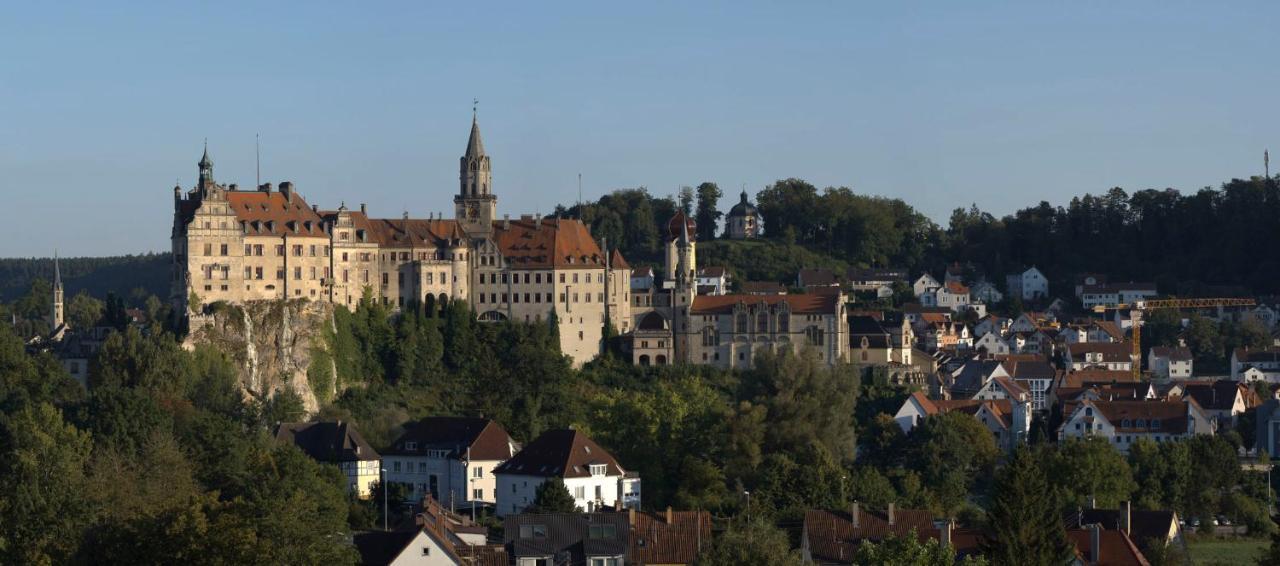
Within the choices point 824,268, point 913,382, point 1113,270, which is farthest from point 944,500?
point 1113,270

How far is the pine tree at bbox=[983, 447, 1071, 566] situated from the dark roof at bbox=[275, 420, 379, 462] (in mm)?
32375

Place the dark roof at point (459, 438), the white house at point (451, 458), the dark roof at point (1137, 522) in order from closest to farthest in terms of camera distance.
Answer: the dark roof at point (1137, 522) → the white house at point (451, 458) → the dark roof at point (459, 438)

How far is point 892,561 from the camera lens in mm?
48438

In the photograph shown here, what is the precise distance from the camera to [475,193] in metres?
109

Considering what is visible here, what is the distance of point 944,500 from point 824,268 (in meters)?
60.2

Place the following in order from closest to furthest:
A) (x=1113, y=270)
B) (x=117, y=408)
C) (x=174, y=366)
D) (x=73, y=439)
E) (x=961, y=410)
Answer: (x=73, y=439)
(x=117, y=408)
(x=174, y=366)
(x=961, y=410)
(x=1113, y=270)

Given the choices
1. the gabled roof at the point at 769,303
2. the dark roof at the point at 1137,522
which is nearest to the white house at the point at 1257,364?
the gabled roof at the point at 769,303

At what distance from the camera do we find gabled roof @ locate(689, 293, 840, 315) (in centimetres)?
10888

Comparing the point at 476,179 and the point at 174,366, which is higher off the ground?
the point at 476,179

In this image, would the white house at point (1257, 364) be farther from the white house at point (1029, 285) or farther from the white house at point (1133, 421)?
the white house at point (1029, 285)

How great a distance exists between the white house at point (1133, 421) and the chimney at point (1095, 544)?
126ft

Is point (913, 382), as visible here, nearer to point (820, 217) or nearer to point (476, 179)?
point (476, 179)

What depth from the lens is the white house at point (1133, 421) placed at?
9922 centimetres

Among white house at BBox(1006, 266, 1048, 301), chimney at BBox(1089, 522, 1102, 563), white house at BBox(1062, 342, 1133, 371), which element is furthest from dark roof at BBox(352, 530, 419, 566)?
white house at BBox(1006, 266, 1048, 301)
